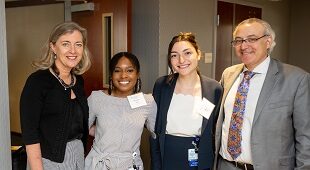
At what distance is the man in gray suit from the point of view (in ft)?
5.30

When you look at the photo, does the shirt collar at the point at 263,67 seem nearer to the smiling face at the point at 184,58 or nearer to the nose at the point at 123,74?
the smiling face at the point at 184,58

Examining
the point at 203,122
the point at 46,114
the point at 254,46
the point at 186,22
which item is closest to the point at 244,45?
the point at 254,46

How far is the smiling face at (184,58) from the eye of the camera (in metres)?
1.92

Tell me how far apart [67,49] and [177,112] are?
0.78 meters

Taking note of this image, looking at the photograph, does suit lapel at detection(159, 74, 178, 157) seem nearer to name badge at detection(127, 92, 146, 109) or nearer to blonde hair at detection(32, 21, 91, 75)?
name badge at detection(127, 92, 146, 109)

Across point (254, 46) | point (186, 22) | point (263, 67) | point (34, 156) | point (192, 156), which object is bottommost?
point (192, 156)

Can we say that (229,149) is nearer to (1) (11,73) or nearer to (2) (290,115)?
(2) (290,115)

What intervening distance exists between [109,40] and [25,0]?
1864 mm

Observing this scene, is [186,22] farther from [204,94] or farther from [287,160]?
[287,160]

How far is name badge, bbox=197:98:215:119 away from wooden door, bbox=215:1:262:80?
2195 mm

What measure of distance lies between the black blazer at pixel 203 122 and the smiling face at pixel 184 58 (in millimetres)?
127

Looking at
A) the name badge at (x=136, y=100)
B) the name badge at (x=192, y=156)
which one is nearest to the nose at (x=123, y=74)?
the name badge at (x=136, y=100)

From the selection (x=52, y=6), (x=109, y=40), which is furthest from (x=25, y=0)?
(x=109, y=40)

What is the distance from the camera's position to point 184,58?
1917 millimetres
